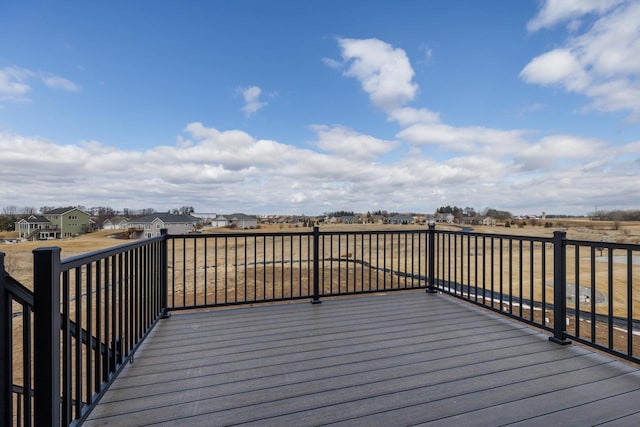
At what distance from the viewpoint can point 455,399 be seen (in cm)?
178

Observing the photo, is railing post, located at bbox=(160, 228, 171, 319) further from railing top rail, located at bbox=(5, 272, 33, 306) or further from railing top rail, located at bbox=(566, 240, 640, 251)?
railing top rail, located at bbox=(566, 240, 640, 251)

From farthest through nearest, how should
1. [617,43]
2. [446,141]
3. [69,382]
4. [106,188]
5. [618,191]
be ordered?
[106,188], [618,191], [446,141], [617,43], [69,382]

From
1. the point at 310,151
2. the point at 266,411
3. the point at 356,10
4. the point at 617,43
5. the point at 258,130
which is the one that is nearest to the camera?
the point at 266,411

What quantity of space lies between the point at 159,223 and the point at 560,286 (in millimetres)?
38255

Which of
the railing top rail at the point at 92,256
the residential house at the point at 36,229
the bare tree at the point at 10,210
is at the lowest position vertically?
the residential house at the point at 36,229

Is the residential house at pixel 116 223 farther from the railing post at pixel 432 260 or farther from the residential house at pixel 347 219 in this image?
the railing post at pixel 432 260

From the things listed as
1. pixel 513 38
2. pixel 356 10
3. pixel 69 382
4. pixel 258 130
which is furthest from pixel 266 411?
pixel 258 130

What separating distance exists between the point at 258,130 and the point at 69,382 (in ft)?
43.4

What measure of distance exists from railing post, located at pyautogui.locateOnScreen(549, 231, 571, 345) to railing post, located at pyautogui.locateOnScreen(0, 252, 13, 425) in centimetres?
345

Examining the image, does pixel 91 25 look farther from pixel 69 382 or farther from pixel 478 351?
pixel 478 351

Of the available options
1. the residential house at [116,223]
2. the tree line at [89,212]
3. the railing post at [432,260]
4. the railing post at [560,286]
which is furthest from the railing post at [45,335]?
the residential house at [116,223]

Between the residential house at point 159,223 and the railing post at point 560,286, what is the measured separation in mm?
34554

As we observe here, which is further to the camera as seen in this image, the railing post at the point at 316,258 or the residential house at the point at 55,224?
the residential house at the point at 55,224

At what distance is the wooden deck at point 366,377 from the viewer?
5.38 ft
